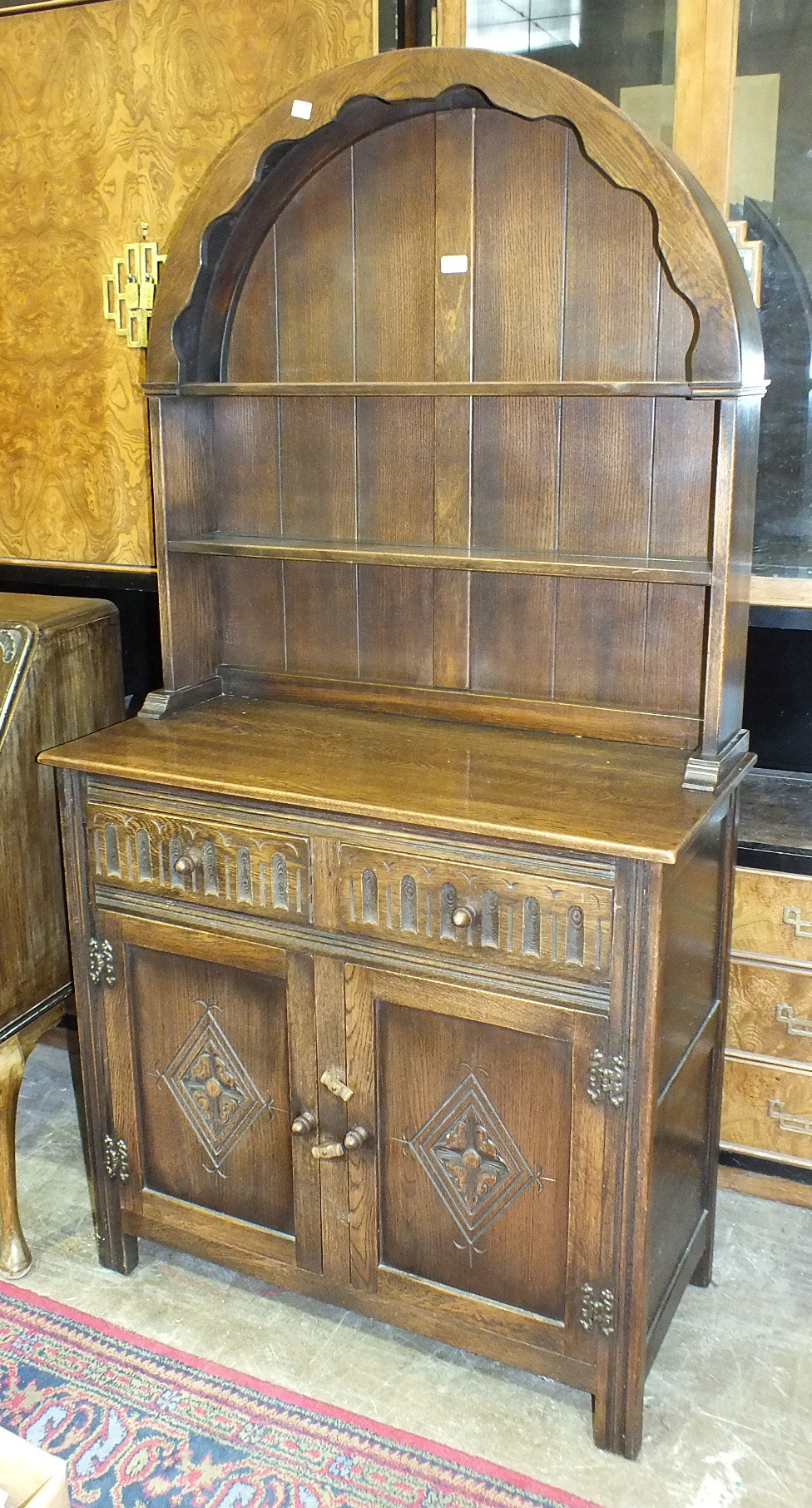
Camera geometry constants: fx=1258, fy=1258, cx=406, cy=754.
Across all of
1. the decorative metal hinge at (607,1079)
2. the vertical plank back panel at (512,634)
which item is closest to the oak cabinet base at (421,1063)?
the decorative metal hinge at (607,1079)

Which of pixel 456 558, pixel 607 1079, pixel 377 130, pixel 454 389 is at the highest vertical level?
pixel 377 130

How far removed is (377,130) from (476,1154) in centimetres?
173

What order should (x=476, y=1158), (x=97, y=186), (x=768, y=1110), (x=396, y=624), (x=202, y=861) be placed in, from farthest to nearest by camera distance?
(x=97, y=186) < (x=768, y=1110) < (x=396, y=624) < (x=202, y=861) < (x=476, y=1158)

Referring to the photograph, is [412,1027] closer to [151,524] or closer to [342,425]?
[342,425]

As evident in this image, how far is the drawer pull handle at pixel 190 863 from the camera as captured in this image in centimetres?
206

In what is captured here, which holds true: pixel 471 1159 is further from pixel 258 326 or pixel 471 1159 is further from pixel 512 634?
pixel 258 326

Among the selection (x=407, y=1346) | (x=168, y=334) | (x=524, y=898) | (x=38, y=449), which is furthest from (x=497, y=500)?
(x=407, y=1346)

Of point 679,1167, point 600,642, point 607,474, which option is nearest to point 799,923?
point 679,1167

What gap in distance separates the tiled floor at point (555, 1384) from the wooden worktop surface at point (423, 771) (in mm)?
986

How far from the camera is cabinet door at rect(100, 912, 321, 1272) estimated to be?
2.10 metres

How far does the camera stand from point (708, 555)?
1.93 metres

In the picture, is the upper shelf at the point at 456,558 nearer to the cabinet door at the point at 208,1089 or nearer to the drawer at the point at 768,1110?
the cabinet door at the point at 208,1089

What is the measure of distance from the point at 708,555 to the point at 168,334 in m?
1.02

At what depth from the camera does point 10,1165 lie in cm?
234
